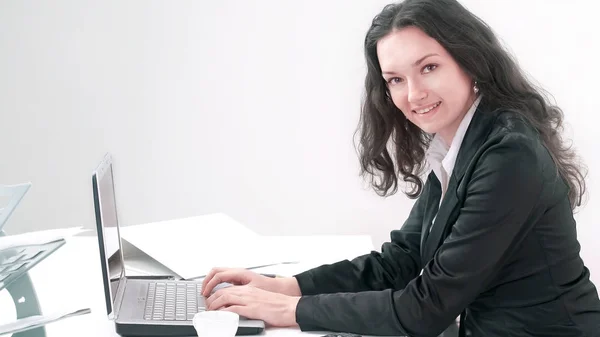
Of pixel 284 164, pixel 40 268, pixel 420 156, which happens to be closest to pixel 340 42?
pixel 284 164

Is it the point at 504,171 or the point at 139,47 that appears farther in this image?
the point at 139,47

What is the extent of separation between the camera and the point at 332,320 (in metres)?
1.34

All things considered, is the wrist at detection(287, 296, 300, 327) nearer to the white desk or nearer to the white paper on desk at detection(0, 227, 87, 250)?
the white desk

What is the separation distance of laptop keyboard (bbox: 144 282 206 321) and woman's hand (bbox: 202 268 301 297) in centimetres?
3

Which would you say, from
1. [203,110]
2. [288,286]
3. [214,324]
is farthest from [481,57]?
[203,110]

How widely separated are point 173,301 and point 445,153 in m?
0.70

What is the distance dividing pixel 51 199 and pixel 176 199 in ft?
2.25

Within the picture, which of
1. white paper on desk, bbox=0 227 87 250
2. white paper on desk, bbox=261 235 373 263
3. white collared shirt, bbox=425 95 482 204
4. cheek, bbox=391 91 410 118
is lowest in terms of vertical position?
white paper on desk, bbox=261 235 373 263

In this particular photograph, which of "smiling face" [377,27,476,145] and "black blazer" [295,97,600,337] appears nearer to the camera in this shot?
"black blazer" [295,97,600,337]

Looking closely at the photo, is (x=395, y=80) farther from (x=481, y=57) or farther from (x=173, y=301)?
(x=173, y=301)

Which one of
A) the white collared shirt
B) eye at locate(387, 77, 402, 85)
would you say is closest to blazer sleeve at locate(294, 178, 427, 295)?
the white collared shirt

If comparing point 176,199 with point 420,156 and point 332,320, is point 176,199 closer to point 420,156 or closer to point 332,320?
point 420,156

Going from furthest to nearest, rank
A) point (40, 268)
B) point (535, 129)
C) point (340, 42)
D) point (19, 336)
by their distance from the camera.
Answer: point (340, 42) < point (40, 268) < point (535, 129) < point (19, 336)

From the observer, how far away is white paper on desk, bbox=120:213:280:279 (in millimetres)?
1809
